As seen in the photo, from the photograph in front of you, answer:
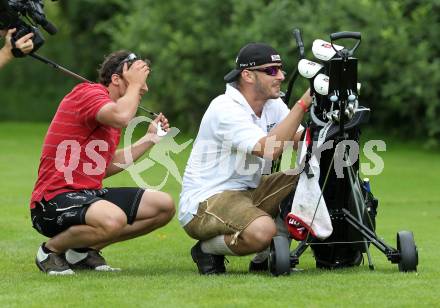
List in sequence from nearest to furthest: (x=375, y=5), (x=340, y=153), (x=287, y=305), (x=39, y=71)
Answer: (x=287, y=305) < (x=340, y=153) < (x=375, y=5) < (x=39, y=71)

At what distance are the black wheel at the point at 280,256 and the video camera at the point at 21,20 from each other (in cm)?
209

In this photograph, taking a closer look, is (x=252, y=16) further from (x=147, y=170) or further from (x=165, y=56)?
(x=147, y=170)

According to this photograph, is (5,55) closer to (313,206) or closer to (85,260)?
(85,260)

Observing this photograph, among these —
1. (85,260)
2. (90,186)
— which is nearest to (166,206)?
(90,186)

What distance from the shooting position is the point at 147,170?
16.5m

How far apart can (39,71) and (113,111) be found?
25.0 m

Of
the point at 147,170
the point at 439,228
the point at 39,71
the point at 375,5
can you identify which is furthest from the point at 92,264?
the point at 39,71

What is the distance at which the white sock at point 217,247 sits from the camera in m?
7.67

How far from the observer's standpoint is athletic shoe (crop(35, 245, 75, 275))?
7.79 meters

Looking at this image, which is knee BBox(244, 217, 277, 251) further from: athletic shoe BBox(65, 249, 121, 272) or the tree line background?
the tree line background

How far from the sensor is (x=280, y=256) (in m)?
7.39

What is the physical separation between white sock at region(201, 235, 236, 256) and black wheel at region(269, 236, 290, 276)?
1.16 feet

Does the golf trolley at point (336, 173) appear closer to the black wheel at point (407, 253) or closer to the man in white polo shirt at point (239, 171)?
the black wheel at point (407, 253)

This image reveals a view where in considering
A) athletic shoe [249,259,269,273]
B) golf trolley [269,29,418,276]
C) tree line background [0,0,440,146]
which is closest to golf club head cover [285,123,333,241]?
golf trolley [269,29,418,276]
